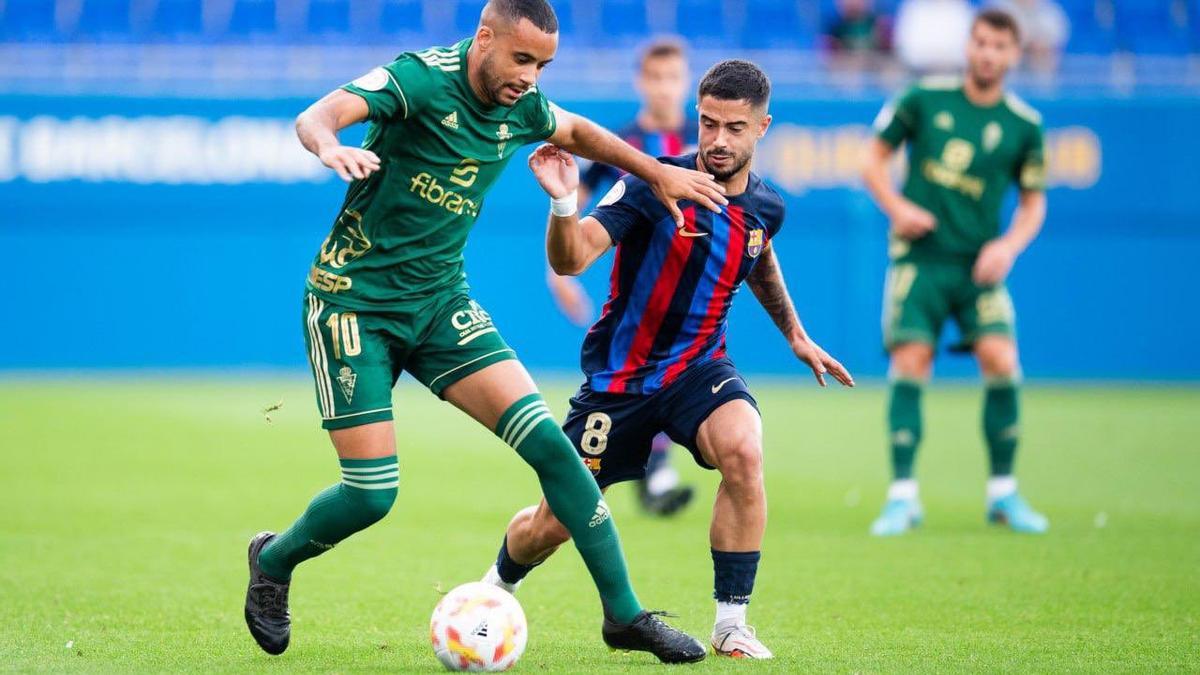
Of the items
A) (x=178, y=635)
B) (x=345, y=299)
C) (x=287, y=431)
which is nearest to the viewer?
(x=345, y=299)

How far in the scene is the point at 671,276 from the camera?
5910mm

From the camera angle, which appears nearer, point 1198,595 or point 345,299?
point 345,299

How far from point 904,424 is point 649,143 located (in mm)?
2231

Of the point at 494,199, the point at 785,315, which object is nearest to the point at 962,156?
the point at 785,315

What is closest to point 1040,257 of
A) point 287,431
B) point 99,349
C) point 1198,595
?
point 287,431

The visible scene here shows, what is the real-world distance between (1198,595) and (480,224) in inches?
558

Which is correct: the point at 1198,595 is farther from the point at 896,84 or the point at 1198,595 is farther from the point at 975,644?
the point at 896,84

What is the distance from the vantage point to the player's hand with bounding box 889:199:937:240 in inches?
372

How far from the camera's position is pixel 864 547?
27.2ft

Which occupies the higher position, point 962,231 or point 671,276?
point 671,276

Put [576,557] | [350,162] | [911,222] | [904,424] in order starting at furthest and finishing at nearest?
1. [911,222]
2. [904,424]
3. [576,557]
4. [350,162]

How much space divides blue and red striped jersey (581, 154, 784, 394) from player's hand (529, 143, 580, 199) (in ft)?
1.49

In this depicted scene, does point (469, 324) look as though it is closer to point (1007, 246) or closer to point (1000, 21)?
point (1007, 246)

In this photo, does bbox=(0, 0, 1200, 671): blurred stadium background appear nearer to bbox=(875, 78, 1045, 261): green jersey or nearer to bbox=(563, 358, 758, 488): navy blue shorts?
bbox=(875, 78, 1045, 261): green jersey
